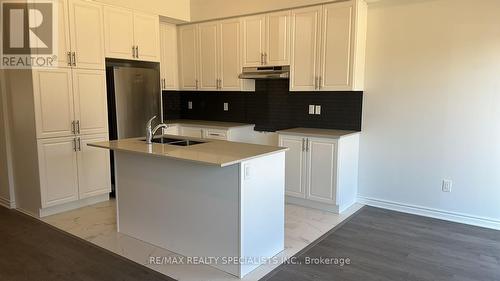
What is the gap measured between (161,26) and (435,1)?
146 inches

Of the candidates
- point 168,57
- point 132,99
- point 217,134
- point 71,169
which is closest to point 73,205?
point 71,169

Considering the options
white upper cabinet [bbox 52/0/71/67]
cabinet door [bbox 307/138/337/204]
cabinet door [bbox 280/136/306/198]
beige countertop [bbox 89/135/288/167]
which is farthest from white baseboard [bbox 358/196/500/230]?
white upper cabinet [bbox 52/0/71/67]

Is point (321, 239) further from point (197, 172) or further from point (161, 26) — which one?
point (161, 26)

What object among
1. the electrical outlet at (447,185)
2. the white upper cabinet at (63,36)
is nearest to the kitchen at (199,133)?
the white upper cabinet at (63,36)

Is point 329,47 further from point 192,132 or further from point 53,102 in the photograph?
point 53,102

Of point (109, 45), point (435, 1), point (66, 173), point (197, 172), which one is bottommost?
point (66, 173)

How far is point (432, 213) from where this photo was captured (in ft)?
12.8

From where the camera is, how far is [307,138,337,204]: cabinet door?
12.9ft

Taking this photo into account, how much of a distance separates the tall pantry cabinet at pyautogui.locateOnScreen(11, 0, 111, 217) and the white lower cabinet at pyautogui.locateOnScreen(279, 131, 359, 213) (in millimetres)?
2317

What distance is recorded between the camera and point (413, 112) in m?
3.93

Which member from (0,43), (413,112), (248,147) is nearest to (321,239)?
(248,147)

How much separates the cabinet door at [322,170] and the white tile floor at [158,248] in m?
0.20

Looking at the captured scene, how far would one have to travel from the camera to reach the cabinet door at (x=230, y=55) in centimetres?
492

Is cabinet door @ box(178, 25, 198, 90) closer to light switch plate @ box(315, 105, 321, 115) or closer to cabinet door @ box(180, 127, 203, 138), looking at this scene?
cabinet door @ box(180, 127, 203, 138)
